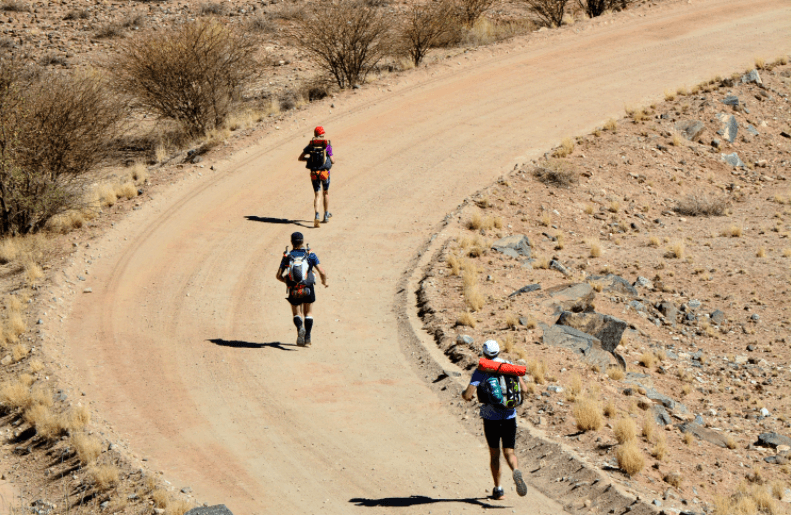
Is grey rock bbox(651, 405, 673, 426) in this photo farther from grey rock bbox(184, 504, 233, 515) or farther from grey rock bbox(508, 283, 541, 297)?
grey rock bbox(184, 504, 233, 515)

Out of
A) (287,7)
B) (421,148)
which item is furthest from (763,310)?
(287,7)

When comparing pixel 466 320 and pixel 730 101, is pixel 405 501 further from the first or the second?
pixel 730 101

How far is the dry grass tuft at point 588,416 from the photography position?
10.6 meters

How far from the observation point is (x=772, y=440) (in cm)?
1142

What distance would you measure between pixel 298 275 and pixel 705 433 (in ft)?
20.0

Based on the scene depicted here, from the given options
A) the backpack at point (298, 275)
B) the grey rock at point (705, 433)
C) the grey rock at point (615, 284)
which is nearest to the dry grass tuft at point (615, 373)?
the grey rock at point (705, 433)

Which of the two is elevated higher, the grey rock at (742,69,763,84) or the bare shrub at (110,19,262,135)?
the bare shrub at (110,19,262,135)

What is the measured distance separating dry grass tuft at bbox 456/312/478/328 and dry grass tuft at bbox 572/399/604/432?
2.89 meters

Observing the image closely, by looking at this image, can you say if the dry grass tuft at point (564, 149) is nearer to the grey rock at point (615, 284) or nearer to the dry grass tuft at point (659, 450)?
the grey rock at point (615, 284)

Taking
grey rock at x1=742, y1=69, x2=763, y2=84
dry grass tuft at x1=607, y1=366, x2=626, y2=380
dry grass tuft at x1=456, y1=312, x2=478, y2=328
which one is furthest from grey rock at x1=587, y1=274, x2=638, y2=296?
grey rock at x1=742, y1=69, x2=763, y2=84

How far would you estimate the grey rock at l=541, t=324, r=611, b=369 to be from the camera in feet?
41.9

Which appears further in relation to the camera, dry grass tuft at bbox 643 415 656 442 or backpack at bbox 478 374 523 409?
dry grass tuft at bbox 643 415 656 442

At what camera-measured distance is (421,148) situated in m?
21.5

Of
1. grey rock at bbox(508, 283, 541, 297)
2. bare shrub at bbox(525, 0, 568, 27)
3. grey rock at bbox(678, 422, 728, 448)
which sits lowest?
grey rock at bbox(678, 422, 728, 448)
